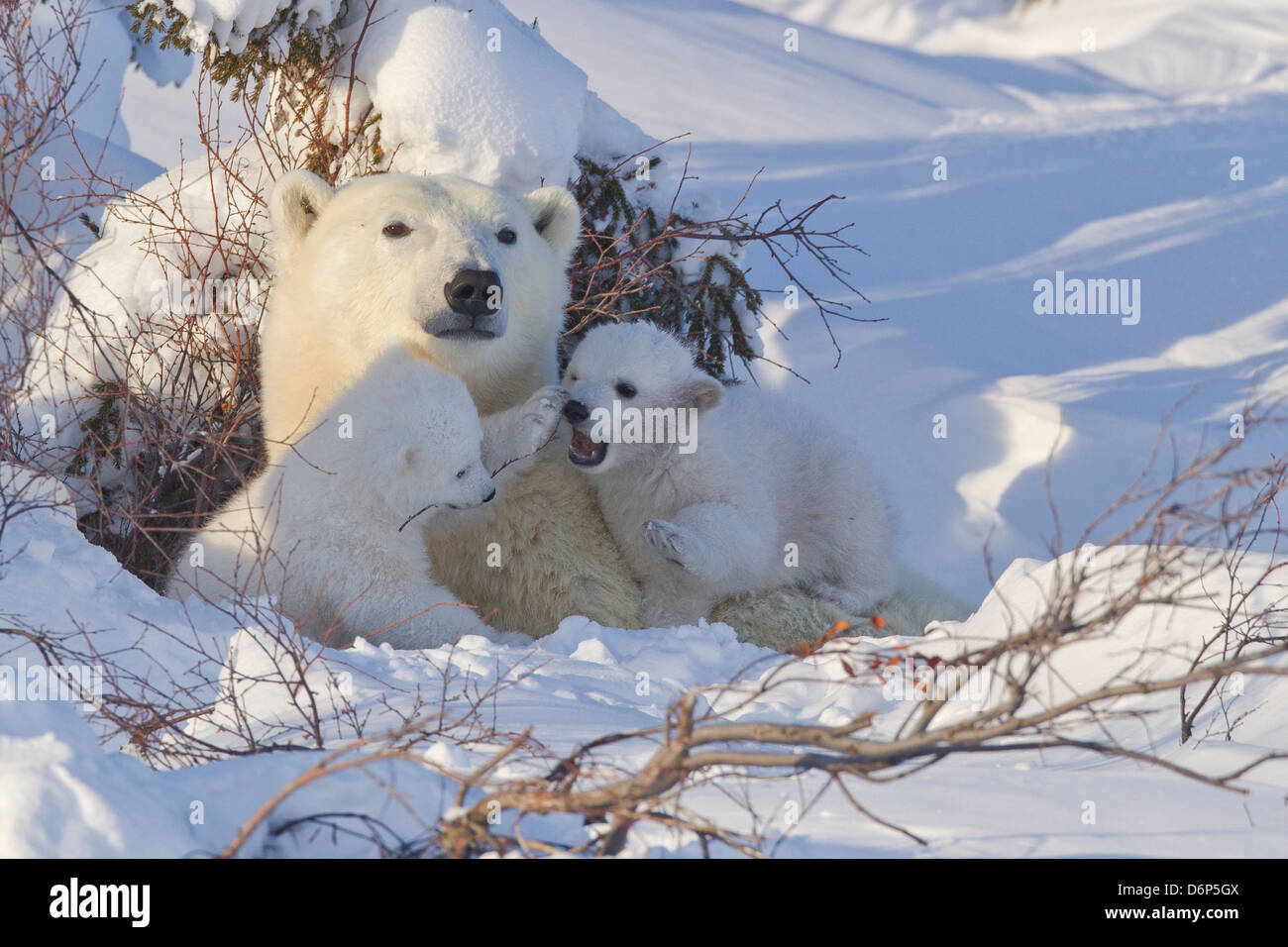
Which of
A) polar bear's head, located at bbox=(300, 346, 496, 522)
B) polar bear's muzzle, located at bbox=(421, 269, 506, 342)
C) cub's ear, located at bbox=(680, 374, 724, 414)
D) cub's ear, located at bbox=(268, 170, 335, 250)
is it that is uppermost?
cub's ear, located at bbox=(268, 170, 335, 250)

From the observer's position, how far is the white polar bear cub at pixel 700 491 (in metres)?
4.23

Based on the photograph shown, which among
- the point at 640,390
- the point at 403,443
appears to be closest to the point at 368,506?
the point at 403,443

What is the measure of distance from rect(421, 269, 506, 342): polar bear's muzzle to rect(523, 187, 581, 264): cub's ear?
2.25 feet

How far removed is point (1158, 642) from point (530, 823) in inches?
88.8

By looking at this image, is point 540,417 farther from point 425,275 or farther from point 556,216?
point 556,216

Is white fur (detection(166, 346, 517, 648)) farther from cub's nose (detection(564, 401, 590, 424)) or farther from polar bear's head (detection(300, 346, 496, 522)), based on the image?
cub's nose (detection(564, 401, 590, 424))

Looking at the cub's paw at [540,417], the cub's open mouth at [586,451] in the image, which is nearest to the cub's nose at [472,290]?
the cub's paw at [540,417]

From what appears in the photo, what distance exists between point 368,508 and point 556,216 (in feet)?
4.93

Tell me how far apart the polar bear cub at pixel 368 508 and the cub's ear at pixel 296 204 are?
0.85 meters

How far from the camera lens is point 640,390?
4371mm

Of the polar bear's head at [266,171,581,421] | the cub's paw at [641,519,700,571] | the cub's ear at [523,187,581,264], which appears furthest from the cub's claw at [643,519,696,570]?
the cub's ear at [523,187,581,264]

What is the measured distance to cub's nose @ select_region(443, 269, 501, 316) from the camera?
153 inches

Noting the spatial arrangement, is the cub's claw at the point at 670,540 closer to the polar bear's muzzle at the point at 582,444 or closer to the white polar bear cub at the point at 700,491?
the white polar bear cub at the point at 700,491
